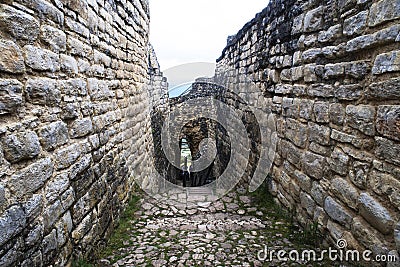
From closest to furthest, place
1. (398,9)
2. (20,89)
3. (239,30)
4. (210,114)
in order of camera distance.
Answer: (20,89)
(398,9)
(239,30)
(210,114)

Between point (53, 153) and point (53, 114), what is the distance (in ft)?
0.83

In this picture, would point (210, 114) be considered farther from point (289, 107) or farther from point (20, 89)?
point (20, 89)

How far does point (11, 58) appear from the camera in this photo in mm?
1367

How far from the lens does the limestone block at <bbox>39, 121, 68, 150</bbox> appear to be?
5.42 feet

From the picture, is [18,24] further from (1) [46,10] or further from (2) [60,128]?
(2) [60,128]

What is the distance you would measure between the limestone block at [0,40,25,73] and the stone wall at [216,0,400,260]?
83.7 inches

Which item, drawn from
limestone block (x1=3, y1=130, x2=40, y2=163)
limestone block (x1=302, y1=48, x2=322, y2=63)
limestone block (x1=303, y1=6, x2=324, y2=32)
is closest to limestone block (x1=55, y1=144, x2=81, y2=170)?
limestone block (x1=3, y1=130, x2=40, y2=163)

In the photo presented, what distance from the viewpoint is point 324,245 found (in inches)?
96.1

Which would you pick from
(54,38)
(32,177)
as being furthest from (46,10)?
(32,177)

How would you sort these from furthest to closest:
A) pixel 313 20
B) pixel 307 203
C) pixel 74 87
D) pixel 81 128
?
pixel 307 203
pixel 313 20
pixel 81 128
pixel 74 87

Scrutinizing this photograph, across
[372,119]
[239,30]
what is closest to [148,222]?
[372,119]

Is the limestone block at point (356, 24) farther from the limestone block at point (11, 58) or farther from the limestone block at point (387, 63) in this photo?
the limestone block at point (11, 58)

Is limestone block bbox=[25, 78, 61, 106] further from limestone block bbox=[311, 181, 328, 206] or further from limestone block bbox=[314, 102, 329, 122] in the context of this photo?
limestone block bbox=[311, 181, 328, 206]

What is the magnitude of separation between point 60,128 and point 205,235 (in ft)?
6.36
